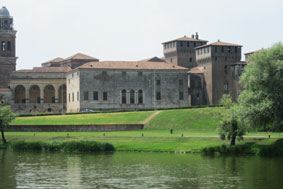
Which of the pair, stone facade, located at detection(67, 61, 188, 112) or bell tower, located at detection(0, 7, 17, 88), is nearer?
stone facade, located at detection(67, 61, 188, 112)

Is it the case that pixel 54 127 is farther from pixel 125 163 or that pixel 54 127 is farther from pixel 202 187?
pixel 202 187

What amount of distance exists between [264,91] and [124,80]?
186 ft

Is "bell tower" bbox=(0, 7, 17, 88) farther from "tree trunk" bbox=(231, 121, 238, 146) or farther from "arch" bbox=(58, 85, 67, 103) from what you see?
"tree trunk" bbox=(231, 121, 238, 146)

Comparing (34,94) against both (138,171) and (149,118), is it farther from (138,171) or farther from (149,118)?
(138,171)

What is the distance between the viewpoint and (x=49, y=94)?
125000mm

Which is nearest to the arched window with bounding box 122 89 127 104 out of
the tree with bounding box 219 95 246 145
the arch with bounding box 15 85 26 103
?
the arch with bounding box 15 85 26 103

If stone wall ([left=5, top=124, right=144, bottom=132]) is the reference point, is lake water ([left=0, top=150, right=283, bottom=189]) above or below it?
below

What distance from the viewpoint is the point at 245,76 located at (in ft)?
181

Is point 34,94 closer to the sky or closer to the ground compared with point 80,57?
closer to the ground

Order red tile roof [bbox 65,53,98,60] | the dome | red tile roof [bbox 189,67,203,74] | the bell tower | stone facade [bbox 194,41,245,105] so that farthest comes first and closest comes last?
the dome, the bell tower, red tile roof [bbox 65,53,98,60], red tile roof [bbox 189,67,203,74], stone facade [bbox 194,41,245,105]

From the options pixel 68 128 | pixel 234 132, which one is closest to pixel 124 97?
pixel 68 128

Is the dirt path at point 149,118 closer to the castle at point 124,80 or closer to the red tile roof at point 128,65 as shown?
the castle at point 124,80

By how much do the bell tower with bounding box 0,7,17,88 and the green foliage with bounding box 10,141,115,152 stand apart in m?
74.1

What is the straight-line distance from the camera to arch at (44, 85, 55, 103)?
12438 centimetres
